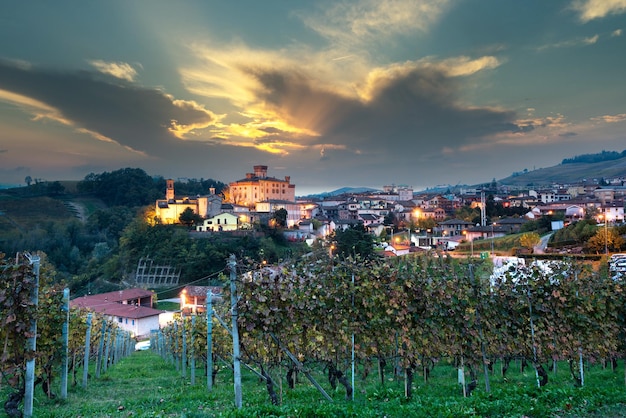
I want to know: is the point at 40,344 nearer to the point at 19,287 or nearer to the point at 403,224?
the point at 19,287

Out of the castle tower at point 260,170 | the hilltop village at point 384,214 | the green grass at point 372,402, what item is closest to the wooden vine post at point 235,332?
the green grass at point 372,402

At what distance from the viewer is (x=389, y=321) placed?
803cm

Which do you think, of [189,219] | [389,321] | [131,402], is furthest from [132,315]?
[189,219]

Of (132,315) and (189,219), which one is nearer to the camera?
(132,315)

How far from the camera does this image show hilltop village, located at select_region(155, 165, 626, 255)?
65.6m

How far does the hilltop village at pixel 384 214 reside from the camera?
6562 centimetres

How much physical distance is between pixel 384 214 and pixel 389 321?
103 meters

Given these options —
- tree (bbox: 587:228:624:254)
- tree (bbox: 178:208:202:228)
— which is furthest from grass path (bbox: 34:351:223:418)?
tree (bbox: 178:208:202:228)

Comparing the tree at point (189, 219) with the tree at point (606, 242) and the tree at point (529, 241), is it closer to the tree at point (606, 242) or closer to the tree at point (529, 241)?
the tree at point (529, 241)

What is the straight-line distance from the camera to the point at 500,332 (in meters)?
8.63

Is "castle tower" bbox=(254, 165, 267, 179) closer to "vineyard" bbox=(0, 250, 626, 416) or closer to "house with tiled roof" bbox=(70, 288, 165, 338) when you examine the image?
"house with tiled roof" bbox=(70, 288, 165, 338)

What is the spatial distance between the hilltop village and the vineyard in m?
43.6

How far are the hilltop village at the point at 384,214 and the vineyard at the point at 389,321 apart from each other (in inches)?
1717

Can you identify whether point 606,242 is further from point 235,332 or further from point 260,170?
point 260,170
